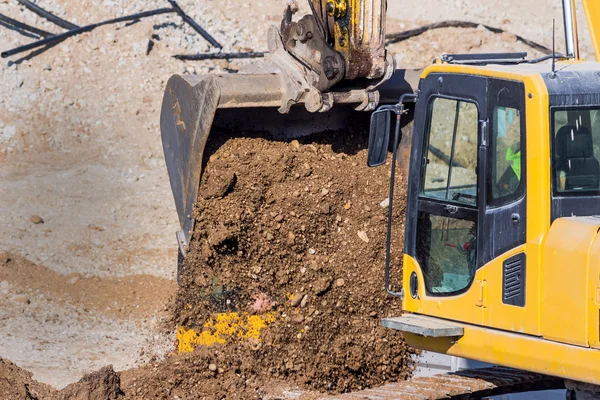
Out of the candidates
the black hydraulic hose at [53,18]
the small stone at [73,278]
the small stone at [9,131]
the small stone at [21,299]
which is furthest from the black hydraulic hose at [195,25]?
the small stone at [21,299]

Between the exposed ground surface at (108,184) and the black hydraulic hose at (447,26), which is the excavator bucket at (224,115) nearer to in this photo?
the exposed ground surface at (108,184)

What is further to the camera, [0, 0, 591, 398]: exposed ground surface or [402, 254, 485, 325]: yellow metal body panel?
[0, 0, 591, 398]: exposed ground surface

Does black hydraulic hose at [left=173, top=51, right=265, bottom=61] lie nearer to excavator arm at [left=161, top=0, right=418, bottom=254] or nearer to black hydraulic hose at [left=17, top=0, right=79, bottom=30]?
black hydraulic hose at [left=17, top=0, right=79, bottom=30]

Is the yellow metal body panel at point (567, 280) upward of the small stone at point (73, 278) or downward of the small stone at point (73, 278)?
upward

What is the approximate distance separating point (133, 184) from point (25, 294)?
216cm

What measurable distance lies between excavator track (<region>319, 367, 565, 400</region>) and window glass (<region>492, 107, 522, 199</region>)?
1102mm

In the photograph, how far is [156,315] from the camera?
6.86 meters

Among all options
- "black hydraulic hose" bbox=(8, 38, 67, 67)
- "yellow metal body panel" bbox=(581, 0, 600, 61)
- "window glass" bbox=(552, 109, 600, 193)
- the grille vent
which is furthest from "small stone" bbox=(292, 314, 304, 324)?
"black hydraulic hose" bbox=(8, 38, 67, 67)

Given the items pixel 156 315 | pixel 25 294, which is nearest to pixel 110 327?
pixel 156 315

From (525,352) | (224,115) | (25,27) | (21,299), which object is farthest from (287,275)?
(25,27)

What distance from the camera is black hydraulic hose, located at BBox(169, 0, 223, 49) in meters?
10.6

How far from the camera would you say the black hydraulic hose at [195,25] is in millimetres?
10602

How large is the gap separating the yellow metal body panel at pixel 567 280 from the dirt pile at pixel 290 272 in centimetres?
195

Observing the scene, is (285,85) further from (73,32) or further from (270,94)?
(73,32)
